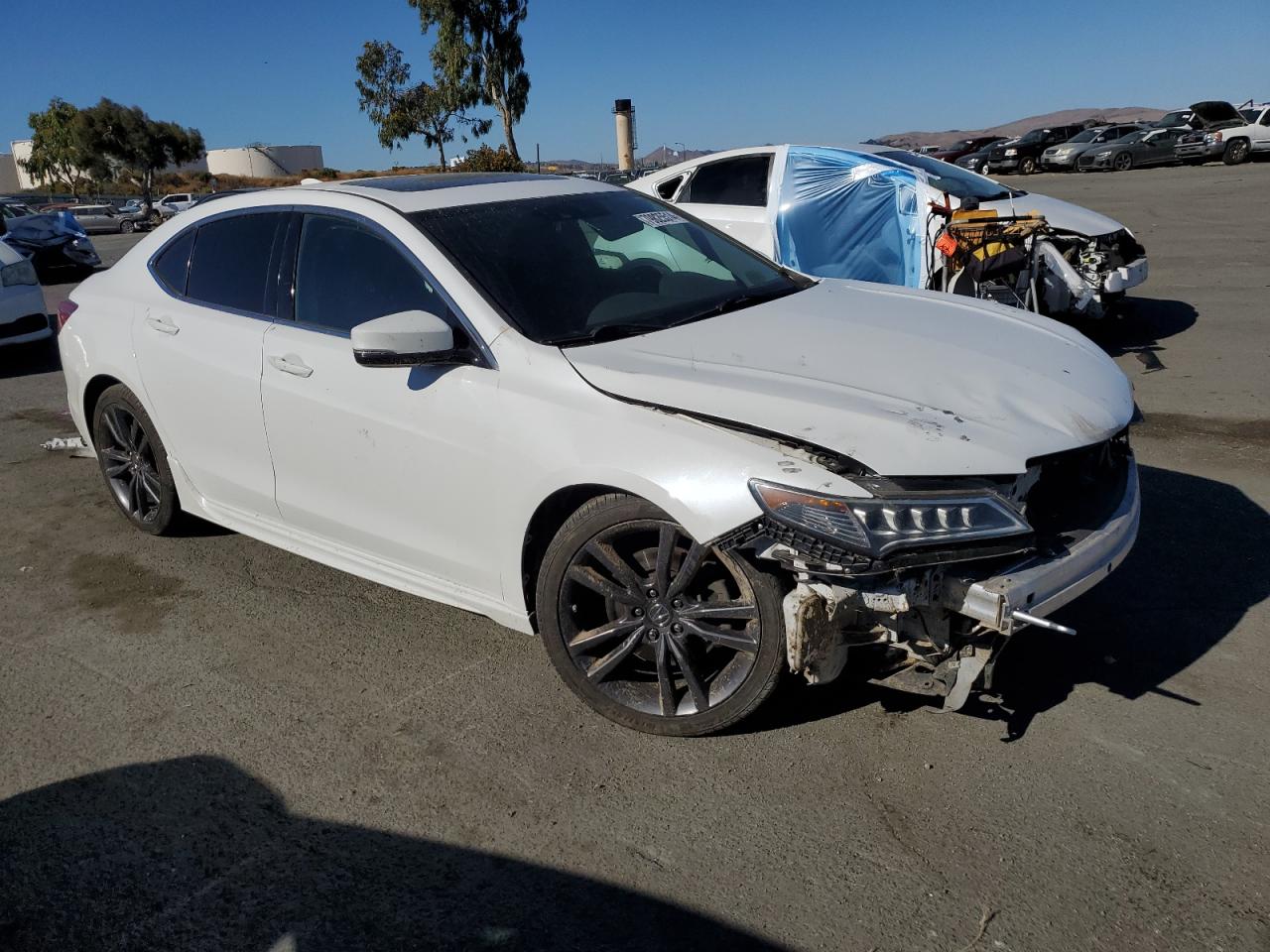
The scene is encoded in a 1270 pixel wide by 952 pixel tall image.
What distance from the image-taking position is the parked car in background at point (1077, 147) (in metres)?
34.8

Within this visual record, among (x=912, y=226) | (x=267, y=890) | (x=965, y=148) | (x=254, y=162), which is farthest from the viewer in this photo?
(x=254, y=162)

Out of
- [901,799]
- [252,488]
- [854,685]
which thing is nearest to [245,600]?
[252,488]

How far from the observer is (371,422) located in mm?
3686

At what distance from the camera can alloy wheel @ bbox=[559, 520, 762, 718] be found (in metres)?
3.07

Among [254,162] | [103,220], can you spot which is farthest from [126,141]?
[254,162]

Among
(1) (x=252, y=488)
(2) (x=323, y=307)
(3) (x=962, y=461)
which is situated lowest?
(1) (x=252, y=488)

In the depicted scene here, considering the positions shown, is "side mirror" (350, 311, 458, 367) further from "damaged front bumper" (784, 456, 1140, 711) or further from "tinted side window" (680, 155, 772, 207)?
"tinted side window" (680, 155, 772, 207)

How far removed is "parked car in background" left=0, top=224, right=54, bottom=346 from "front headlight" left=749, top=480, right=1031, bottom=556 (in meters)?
9.15

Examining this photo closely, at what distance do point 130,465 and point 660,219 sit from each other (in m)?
2.83

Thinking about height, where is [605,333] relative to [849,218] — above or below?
above

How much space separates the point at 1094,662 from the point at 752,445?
62.7 inches

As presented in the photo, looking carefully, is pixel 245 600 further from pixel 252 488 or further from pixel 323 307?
pixel 323 307

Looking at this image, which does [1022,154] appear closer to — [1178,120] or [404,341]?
[1178,120]

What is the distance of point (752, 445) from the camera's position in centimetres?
291
